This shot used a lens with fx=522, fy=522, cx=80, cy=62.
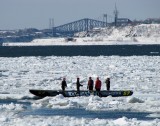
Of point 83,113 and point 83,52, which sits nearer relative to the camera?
point 83,113

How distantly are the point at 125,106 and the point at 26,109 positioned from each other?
13.5 ft

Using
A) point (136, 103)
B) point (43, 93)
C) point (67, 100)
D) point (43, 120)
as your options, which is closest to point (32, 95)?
point (43, 93)

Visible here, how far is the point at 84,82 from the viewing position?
34031mm

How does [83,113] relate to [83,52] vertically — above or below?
above

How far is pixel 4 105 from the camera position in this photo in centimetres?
2220

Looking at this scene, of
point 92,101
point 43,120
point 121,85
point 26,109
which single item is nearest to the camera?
point 43,120

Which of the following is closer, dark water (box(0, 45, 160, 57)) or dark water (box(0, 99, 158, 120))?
dark water (box(0, 99, 158, 120))

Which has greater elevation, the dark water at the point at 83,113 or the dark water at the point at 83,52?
the dark water at the point at 83,113

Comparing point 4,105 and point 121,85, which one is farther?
point 121,85

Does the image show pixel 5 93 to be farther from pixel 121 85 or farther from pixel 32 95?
pixel 121 85

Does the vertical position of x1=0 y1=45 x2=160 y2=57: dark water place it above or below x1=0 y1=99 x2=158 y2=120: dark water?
below

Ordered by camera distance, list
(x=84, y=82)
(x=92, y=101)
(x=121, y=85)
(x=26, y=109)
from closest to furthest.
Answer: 1. (x=26, y=109)
2. (x=92, y=101)
3. (x=121, y=85)
4. (x=84, y=82)

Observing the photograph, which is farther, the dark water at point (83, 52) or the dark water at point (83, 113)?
the dark water at point (83, 52)

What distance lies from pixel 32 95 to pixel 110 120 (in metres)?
9.08
